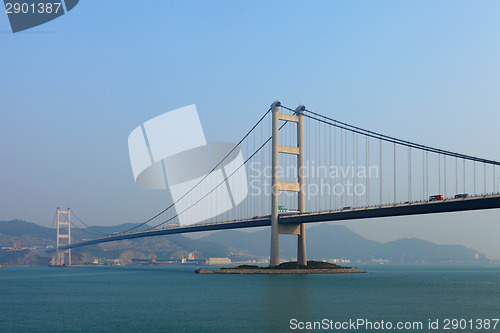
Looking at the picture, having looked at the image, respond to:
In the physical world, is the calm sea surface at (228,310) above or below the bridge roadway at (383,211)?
below

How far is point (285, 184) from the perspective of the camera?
2785 inches

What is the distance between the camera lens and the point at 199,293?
4597cm

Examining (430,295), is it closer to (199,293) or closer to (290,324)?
(199,293)

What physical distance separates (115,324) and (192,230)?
61444 mm

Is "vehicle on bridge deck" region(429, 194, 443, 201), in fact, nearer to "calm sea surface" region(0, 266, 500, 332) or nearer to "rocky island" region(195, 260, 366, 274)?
"calm sea surface" region(0, 266, 500, 332)

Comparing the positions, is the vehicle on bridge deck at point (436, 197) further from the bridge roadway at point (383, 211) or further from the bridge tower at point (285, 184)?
the bridge tower at point (285, 184)

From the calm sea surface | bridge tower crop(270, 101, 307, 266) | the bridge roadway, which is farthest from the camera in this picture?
bridge tower crop(270, 101, 307, 266)

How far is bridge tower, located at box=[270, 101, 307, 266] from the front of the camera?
232 ft

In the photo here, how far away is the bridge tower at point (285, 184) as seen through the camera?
7056cm

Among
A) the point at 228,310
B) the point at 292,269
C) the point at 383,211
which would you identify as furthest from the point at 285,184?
the point at 228,310

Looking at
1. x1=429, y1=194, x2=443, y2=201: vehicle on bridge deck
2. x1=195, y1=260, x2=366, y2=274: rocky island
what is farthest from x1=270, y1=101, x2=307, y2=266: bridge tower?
x1=429, y1=194, x2=443, y2=201: vehicle on bridge deck

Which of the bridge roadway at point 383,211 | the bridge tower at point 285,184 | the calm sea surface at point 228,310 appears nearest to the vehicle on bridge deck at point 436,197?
the bridge roadway at point 383,211

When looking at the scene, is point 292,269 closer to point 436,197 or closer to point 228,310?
point 436,197

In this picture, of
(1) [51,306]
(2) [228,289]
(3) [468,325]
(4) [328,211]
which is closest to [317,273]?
(4) [328,211]
